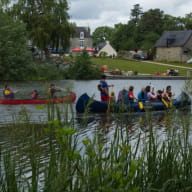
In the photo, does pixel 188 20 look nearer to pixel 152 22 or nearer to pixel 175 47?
pixel 152 22

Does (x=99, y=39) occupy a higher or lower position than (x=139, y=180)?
higher

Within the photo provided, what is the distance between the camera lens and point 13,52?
1485 inches

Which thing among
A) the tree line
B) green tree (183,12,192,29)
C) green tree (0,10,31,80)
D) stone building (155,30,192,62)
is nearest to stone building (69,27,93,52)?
the tree line

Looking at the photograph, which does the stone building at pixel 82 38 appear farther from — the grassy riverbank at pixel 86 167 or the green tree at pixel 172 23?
the grassy riverbank at pixel 86 167

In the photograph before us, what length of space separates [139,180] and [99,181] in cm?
70

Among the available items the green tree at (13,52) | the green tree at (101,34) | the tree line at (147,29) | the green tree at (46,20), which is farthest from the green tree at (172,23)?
the green tree at (13,52)

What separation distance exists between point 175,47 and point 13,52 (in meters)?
40.4

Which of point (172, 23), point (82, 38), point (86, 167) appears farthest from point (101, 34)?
point (86, 167)

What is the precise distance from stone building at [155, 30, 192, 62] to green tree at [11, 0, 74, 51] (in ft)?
99.5

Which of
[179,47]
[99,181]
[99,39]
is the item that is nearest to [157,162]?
[99,181]

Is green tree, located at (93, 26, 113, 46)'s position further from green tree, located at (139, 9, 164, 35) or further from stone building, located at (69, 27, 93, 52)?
green tree, located at (139, 9, 164, 35)

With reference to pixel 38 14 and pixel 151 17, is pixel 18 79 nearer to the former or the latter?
pixel 38 14

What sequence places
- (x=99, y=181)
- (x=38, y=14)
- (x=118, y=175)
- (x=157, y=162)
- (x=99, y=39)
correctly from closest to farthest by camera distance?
(x=118, y=175) → (x=99, y=181) → (x=157, y=162) → (x=38, y=14) → (x=99, y=39)

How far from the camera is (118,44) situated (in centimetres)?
8762
